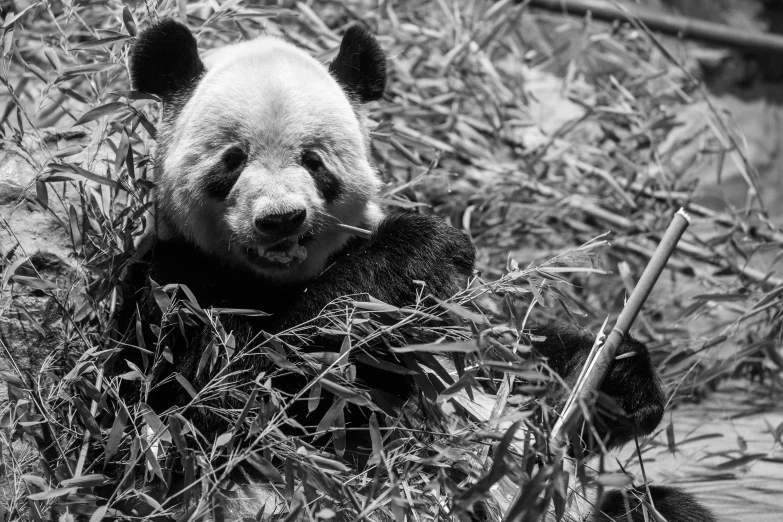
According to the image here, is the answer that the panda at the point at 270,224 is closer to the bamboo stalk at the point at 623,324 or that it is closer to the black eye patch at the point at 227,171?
the black eye patch at the point at 227,171

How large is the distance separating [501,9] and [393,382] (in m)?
3.57

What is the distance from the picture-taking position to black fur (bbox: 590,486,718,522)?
288cm

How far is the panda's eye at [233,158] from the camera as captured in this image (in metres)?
2.68

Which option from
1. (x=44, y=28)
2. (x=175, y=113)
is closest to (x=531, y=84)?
(x=44, y=28)

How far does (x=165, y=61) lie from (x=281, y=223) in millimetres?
838

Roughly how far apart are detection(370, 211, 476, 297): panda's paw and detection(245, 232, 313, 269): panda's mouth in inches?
10.5

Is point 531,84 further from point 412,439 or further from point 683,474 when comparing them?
point 412,439

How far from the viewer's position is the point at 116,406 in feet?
8.91

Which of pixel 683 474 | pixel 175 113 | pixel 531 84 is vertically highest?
pixel 175 113

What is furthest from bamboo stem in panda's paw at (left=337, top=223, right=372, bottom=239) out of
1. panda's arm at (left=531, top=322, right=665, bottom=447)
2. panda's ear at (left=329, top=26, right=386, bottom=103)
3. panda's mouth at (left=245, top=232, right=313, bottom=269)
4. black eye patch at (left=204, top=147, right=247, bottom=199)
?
panda's arm at (left=531, top=322, right=665, bottom=447)

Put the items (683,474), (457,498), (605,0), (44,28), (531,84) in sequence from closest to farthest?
(457,498) < (683,474) < (44,28) < (531,84) < (605,0)

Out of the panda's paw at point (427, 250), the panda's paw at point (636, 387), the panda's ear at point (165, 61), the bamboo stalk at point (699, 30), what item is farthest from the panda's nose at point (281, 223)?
the bamboo stalk at point (699, 30)

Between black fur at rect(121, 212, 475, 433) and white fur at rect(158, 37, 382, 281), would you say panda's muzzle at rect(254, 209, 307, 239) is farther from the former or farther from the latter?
black fur at rect(121, 212, 475, 433)

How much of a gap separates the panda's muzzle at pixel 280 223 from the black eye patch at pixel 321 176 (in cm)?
24
